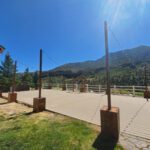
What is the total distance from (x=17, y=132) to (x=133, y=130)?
372 centimetres

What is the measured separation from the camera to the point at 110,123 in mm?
4199

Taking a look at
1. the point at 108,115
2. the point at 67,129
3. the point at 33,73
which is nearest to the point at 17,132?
the point at 67,129

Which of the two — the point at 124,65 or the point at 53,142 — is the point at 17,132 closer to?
the point at 53,142

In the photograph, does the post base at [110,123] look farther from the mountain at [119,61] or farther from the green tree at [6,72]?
the mountain at [119,61]

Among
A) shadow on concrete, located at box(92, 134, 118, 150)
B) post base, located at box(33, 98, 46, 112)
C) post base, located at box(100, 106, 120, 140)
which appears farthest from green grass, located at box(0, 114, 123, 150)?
post base, located at box(33, 98, 46, 112)

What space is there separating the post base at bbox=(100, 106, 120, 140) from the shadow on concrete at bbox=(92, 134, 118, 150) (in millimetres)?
170

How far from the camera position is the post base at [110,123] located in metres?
4.11

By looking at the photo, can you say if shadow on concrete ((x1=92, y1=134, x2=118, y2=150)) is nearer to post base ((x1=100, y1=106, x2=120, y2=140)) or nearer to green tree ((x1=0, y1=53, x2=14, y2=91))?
post base ((x1=100, y1=106, x2=120, y2=140))

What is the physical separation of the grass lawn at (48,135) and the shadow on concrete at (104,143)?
73mm

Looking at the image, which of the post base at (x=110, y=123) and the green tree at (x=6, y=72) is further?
the green tree at (x=6, y=72)

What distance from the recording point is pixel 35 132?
4555 millimetres

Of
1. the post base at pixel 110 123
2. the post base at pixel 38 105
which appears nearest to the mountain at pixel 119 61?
the post base at pixel 38 105

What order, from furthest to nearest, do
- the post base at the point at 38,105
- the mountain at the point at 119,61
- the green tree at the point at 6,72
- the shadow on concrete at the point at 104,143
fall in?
the mountain at the point at 119,61 < the green tree at the point at 6,72 < the post base at the point at 38,105 < the shadow on concrete at the point at 104,143

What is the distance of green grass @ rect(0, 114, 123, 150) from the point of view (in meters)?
3.66
